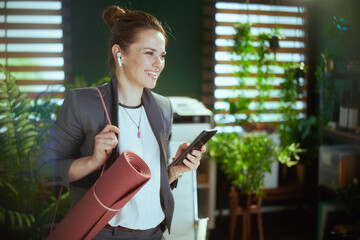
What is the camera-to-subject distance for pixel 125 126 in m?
0.93

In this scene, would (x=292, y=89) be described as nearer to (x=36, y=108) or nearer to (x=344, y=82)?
(x=344, y=82)

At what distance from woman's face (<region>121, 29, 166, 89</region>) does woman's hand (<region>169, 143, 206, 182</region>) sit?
0.70 feet

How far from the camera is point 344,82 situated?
218 cm

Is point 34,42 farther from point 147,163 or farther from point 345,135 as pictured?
point 345,135

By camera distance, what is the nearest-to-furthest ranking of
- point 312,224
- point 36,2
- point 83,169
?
point 83,169, point 36,2, point 312,224

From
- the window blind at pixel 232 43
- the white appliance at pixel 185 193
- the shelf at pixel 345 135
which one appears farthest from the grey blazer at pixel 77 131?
the shelf at pixel 345 135

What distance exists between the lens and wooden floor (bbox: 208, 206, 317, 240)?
2.60 metres

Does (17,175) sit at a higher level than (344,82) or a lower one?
lower

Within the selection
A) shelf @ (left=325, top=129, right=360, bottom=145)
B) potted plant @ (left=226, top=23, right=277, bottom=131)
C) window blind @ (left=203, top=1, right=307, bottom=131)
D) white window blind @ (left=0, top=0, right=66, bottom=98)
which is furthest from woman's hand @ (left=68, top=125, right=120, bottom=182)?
shelf @ (left=325, top=129, right=360, bottom=145)

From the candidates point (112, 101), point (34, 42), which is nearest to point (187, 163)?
point (112, 101)

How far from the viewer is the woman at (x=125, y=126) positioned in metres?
0.88

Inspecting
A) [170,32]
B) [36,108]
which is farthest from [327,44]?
[36,108]

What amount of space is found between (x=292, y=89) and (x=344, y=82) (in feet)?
1.06

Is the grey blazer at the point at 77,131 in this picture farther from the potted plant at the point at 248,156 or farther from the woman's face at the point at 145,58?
the potted plant at the point at 248,156
